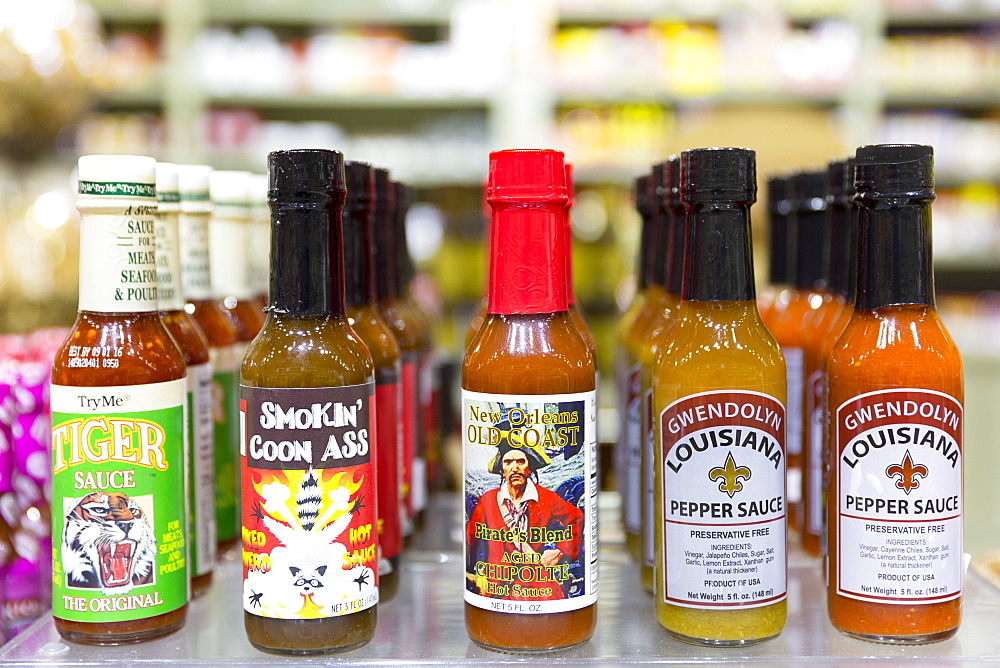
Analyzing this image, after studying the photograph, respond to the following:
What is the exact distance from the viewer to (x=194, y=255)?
0.98 m

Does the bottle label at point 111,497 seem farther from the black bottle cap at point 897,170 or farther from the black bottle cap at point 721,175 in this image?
the black bottle cap at point 897,170

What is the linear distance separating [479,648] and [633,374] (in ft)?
1.20

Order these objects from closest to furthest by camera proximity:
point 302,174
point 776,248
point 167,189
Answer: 1. point 302,174
2. point 167,189
3. point 776,248

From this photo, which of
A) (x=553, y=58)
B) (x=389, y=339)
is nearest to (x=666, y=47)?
(x=553, y=58)

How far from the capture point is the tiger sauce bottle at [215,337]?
965mm

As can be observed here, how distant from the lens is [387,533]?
0.91 m

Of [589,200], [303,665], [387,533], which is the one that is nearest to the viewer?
[303,665]

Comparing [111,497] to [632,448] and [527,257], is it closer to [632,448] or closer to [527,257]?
[527,257]

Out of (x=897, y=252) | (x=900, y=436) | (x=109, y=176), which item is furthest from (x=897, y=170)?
(x=109, y=176)

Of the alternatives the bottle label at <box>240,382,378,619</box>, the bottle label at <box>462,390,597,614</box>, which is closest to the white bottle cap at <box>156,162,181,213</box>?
the bottle label at <box>240,382,378,619</box>

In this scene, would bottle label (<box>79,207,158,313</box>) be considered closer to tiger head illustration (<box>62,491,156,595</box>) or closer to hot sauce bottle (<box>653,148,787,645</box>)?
tiger head illustration (<box>62,491,156,595</box>)

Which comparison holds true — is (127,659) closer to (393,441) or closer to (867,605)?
(393,441)

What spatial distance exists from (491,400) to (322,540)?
0.58ft

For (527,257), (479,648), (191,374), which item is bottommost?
(479,648)
